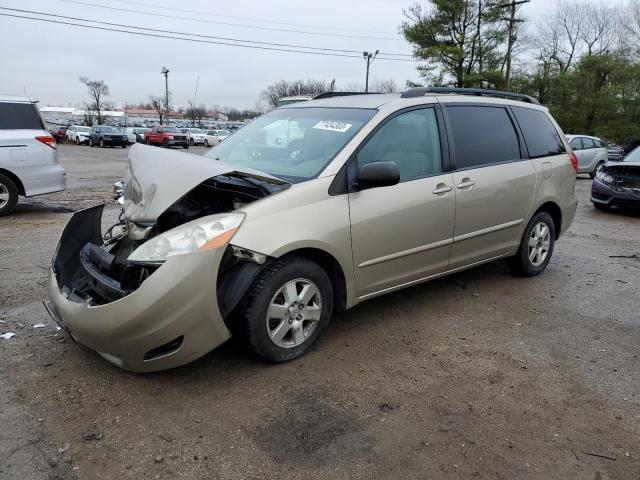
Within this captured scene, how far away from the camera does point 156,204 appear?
9.95ft

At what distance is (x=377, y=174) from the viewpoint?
11.2 feet

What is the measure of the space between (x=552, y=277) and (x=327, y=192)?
10.2ft

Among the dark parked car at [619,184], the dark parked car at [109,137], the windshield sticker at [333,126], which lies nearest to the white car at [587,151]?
the dark parked car at [619,184]

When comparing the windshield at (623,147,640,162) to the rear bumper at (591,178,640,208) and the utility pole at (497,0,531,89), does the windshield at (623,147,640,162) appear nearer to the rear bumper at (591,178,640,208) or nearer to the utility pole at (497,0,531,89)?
the rear bumper at (591,178,640,208)

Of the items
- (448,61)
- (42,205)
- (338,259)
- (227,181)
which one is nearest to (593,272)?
(338,259)

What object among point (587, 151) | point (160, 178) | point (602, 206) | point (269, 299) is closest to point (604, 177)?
point (602, 206)

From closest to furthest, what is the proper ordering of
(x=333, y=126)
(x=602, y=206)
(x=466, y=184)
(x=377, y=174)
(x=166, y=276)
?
(x=166, y=276) → (x=377, y=174) → (x=333, y=126) → (x=466, y=184) → (x=602, y=206)

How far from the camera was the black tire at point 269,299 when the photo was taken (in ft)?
9.98

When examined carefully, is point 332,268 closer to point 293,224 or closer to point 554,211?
point 293,224

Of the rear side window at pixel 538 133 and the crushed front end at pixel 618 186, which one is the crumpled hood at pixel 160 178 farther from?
the crushed front end at pixel 618 186

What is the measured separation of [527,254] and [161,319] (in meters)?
3.68

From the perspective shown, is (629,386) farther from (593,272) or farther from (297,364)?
(593,272)

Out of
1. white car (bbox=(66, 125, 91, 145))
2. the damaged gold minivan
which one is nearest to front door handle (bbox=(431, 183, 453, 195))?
the damaged gold minivan

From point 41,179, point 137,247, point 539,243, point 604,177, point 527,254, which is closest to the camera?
point 137,247
